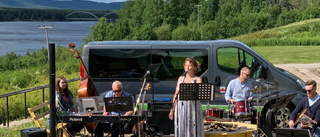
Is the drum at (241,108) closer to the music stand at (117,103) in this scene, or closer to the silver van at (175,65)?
the silver van at (175,65)

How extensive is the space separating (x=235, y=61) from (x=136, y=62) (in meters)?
2.32

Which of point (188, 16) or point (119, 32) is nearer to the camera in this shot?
point (119, 32)

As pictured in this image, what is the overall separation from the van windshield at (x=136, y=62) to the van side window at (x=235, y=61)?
1.52 ft

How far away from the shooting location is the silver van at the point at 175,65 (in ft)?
38.1

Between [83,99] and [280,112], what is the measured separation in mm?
4800

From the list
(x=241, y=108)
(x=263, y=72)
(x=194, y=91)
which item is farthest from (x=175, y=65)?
(x=194, y=91)

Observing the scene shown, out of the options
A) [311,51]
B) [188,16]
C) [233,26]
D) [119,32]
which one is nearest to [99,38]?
[119,32]

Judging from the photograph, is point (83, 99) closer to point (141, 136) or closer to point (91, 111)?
point (91, 111)

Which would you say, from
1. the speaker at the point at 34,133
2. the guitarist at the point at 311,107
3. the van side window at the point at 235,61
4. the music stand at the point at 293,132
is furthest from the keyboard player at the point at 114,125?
the van side window at the point at 235,61

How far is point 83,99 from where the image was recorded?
884 centimetres

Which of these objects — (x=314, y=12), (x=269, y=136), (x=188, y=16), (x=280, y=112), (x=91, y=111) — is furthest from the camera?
(x=188, y=16)

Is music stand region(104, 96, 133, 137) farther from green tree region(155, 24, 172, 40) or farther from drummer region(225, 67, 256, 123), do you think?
green tree region(155, 24, 172, 40)

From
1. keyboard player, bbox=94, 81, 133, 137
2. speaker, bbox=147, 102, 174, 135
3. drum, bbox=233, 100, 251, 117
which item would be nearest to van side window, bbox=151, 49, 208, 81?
speaker, bbox=147, 102, 174, 135

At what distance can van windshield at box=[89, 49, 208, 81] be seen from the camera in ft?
39.1
